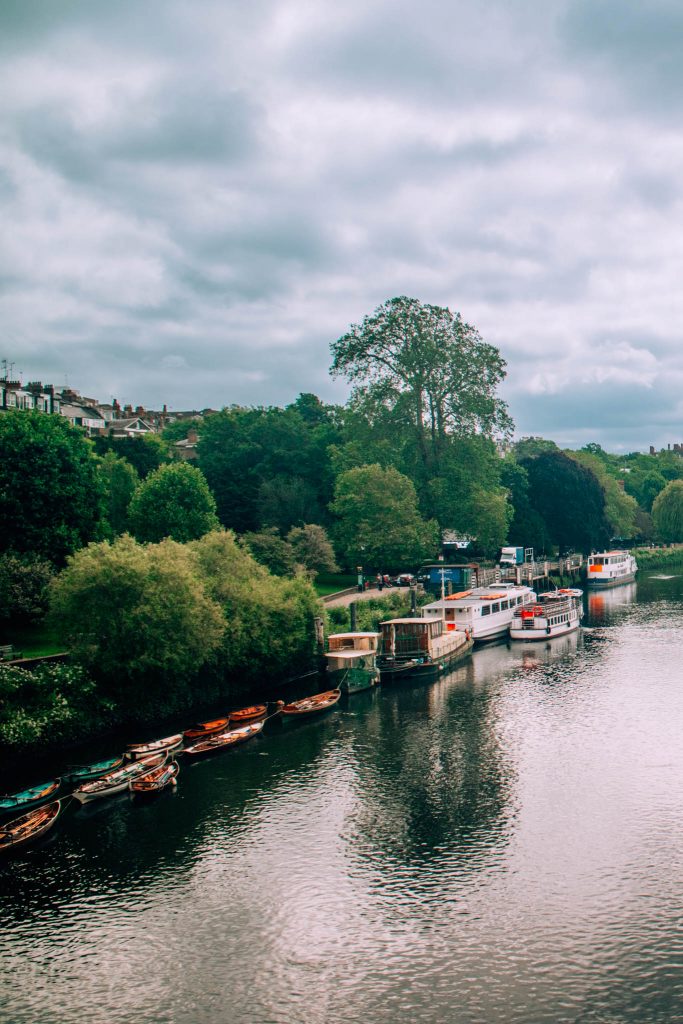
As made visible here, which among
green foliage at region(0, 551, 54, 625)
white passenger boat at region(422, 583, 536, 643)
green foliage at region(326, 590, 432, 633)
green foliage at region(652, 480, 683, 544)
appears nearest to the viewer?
green foliage at region(0, 551, 54, 625)

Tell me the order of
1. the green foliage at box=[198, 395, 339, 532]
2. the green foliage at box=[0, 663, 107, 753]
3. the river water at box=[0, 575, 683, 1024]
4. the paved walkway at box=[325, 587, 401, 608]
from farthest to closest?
the green foliage at box=[198, 395, 339, 532] < the paved walkway at box=[325, 587, 401, 608] < the green foliage at box=[0, 663, 107, 753] < the river water at box=[0, 575, 683, 1024]

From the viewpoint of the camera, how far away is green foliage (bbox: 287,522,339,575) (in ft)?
286

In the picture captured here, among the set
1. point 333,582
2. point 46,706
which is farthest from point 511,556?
point 46,706

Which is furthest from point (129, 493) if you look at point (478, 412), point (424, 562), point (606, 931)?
point (606, 931)

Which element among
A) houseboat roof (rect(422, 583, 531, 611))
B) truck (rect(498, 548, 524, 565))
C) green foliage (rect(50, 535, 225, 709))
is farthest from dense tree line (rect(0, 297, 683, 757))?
houseboat roof (rect(422, 583, 531, 611))

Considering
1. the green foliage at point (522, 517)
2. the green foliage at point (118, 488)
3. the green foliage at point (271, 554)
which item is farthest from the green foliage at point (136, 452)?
the green foliage at point (522, 517)

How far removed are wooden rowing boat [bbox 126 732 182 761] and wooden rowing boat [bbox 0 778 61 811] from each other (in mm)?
5141

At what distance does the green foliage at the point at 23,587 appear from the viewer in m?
55.2

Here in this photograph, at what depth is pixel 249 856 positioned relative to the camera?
35.6 metres

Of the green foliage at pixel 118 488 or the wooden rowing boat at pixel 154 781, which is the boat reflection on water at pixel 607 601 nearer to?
the green foliage at pixel 118 488

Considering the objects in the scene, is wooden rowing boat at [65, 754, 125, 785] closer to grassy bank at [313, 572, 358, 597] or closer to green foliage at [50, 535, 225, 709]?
green foliage at [50, 535, 225, 709]

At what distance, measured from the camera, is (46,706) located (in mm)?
46125

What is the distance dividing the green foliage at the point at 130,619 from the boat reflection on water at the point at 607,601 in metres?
58.3

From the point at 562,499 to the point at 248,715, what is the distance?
9439cm
